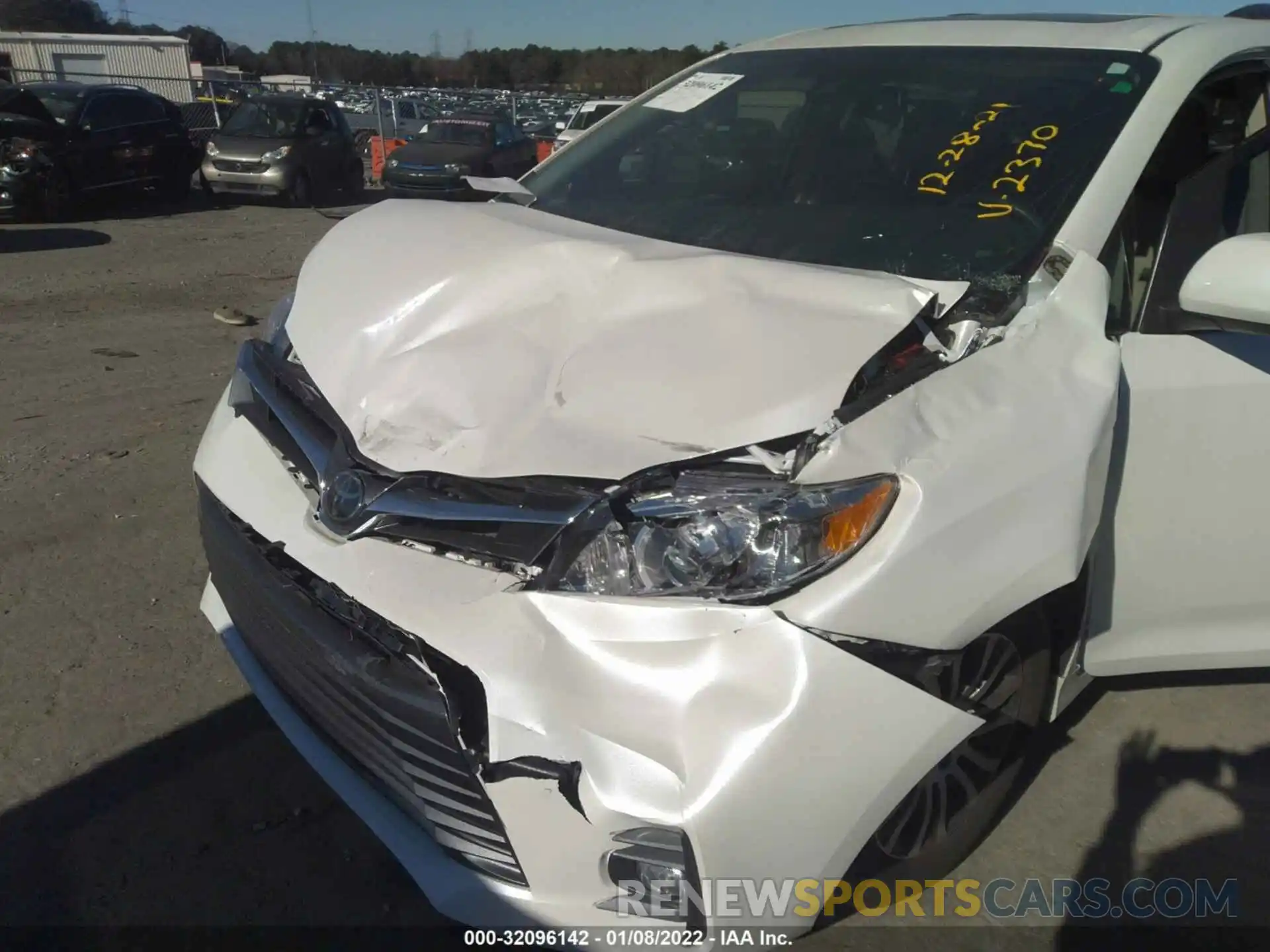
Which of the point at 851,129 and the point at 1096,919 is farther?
the point at 851,129

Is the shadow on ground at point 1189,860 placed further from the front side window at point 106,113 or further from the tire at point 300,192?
the tire at point 300,192

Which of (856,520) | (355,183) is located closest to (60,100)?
(355,183)

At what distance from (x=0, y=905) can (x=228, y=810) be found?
20.1 inches

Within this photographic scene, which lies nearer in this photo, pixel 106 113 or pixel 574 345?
pixel 574 345

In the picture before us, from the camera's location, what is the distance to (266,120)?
1603 centimetres

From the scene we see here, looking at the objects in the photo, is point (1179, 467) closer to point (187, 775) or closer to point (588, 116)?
point (187, 775)

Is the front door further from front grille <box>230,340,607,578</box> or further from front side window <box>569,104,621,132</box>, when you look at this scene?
front side window <box>569,104,621,132</box>

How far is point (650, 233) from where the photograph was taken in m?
2.92

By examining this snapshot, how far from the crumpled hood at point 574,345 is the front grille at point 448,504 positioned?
0.03 m

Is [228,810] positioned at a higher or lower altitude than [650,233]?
lower

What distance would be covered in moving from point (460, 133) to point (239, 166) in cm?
371

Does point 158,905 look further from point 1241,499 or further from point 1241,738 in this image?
point 1241,738

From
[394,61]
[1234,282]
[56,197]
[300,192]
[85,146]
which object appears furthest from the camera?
[394,61]

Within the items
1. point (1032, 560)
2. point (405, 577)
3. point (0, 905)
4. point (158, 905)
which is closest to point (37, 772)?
point (0, 905)
